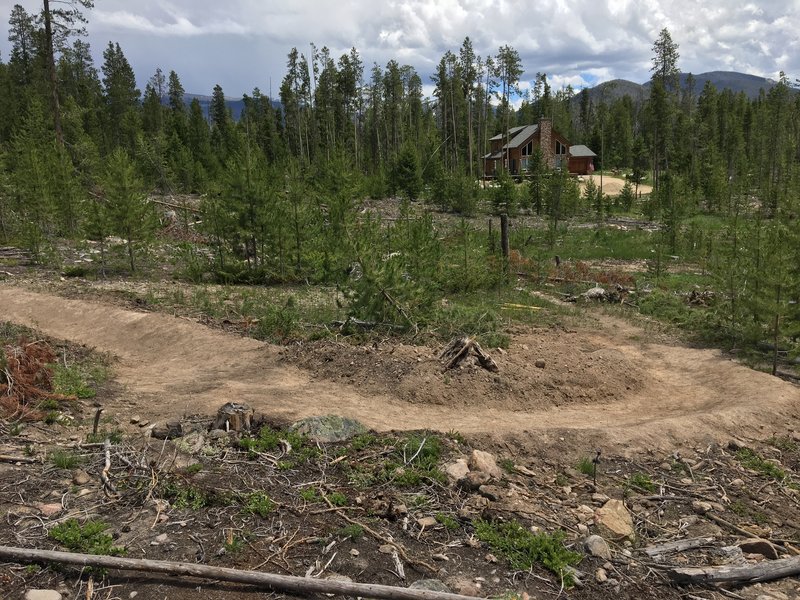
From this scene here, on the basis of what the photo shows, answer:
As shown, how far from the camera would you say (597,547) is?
17.9 ft

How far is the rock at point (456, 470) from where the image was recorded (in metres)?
6.54

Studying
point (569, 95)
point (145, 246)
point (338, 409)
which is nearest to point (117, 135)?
point (145, 246)

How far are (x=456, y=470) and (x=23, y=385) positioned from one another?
570 cm

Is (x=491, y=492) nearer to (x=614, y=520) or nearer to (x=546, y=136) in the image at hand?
(x=614, y=520)

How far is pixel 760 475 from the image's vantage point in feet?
25.1

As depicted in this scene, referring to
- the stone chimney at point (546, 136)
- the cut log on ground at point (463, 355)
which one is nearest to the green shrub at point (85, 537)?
the cut log on ground at point (463, 355)

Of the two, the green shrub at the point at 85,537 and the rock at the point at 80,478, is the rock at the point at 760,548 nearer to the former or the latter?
the green shrub at the point at 85,537

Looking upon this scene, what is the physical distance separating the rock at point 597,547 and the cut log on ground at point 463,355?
15.9 feet

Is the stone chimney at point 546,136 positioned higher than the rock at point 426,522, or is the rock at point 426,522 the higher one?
the stone chimney at point 546,136

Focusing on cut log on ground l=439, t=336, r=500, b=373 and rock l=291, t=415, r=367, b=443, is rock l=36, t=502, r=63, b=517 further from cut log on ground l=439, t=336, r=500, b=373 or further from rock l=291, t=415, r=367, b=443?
cut log on ground l=439, t=336, r=500, b=373

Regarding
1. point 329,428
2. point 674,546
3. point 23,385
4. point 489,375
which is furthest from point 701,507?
point 23,385

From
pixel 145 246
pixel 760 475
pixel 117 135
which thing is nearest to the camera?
pixel 760 475

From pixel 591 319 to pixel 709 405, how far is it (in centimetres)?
591

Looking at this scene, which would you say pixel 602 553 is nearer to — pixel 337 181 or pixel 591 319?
pixel 591 319
